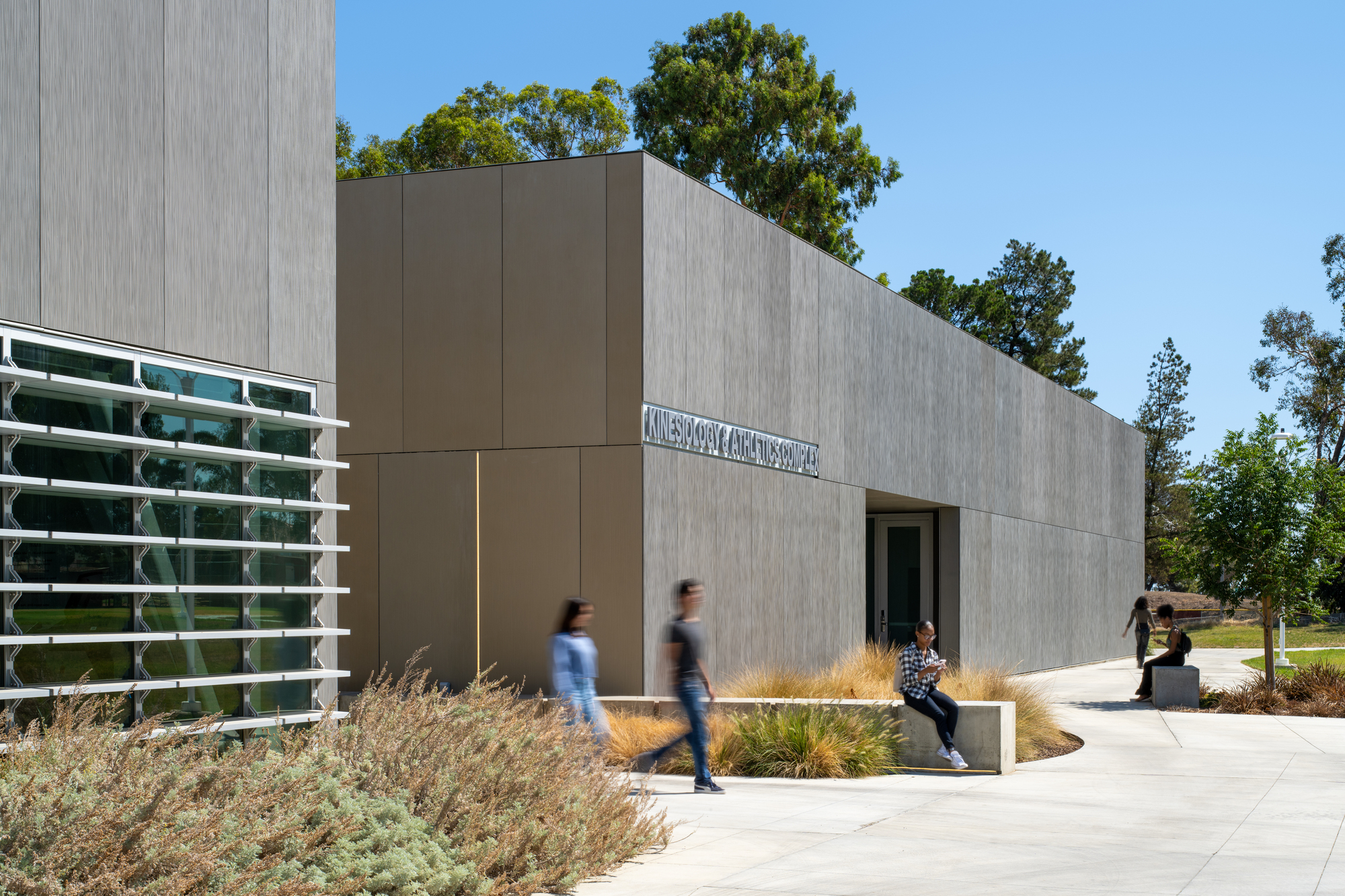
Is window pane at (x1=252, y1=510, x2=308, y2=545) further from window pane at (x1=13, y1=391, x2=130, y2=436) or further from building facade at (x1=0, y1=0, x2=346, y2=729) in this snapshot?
window pane at (x1=13, y1=391, x2=130, y2=436)

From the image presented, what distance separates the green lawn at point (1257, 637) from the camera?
4453 centimetres

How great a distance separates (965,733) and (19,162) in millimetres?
9548

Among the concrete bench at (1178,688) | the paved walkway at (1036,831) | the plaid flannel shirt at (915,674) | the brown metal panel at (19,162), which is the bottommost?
the concrete bench at (1178,688)

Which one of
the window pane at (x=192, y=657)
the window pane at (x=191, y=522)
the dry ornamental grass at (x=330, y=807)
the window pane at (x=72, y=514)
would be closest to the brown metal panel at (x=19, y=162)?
the window pane at (x=72, y=514)

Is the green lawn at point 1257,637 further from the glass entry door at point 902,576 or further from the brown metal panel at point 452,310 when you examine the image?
the brown metal panel at point 452,310

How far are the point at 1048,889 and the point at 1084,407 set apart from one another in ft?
92.6

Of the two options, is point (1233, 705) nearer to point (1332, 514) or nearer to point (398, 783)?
point (1332, 514)

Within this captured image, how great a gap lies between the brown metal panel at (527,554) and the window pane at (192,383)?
6148mm

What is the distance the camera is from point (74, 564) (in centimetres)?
802

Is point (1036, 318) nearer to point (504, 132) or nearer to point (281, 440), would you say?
point (504, 132)

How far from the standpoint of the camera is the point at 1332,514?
20203 millimetres

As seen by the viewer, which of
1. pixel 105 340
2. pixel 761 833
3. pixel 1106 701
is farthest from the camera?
pixel 1106 701

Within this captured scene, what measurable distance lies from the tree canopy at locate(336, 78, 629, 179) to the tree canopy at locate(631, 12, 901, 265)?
1.21m

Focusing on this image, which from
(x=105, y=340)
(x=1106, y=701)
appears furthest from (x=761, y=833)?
(x=1106, y=701)
